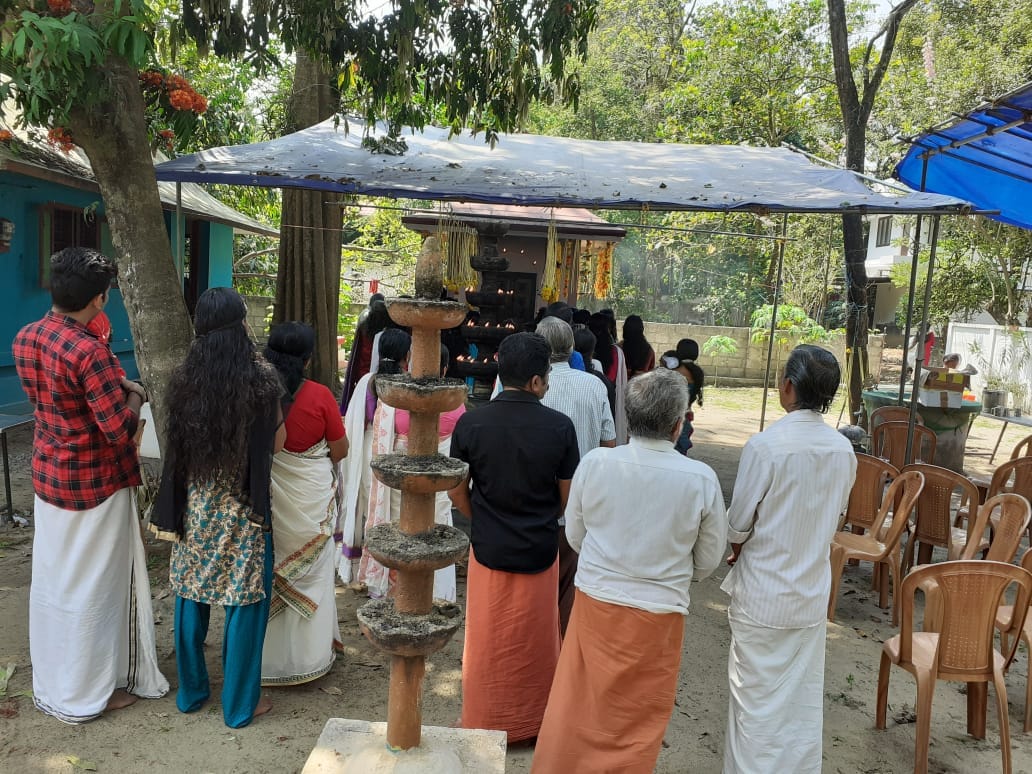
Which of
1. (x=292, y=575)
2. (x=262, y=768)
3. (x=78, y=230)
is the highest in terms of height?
(x=78, y=230)

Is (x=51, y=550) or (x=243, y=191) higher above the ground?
(x=243, y=191)

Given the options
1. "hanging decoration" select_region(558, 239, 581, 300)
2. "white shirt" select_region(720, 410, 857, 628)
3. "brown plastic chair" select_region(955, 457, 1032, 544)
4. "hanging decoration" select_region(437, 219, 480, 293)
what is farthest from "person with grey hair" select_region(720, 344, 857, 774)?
"hanging decoration" select_region(558, 239, 581, 300)

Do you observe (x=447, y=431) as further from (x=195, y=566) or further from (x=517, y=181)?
(x=517, y=181)

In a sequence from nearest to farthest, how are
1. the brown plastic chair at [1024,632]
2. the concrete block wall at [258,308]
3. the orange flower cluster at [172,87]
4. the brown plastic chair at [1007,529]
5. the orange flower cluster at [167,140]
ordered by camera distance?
1. the brown plastic chair at [1024,632]
2. the brown plastic chair at [1007,529]
3. the orange flower cluster at [172,87]
4. the orange flower cluster at [167,140]
5. the concrete block wall at [258,308]

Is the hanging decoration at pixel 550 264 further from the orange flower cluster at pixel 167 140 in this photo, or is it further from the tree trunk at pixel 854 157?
the tree trunk at pixel 854 157

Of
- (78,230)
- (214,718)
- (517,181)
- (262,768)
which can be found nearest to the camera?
(262,768)

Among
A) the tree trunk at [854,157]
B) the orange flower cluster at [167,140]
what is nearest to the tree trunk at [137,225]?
the orange flower cluster at [167,140]

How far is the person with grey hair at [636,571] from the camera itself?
250 cm

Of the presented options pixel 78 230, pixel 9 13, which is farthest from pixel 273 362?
pixel 78 230

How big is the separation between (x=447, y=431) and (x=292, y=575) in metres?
1.11

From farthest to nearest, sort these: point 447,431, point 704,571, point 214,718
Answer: point 447,431 < point 214,718 < point 704,571

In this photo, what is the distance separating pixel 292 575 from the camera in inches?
133

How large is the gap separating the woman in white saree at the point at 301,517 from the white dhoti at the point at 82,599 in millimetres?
553

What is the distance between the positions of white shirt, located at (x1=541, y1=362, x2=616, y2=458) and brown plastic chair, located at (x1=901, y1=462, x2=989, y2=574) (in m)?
Result: 2.30
